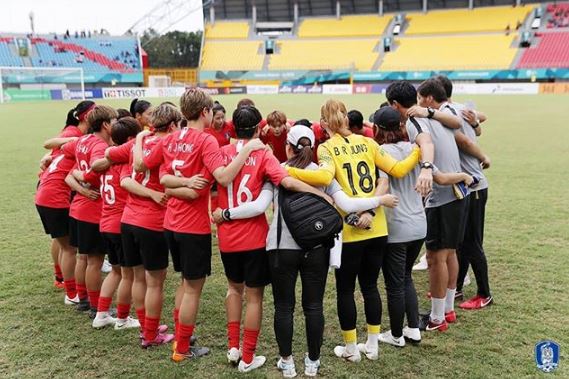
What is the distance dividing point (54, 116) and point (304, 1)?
153 feet

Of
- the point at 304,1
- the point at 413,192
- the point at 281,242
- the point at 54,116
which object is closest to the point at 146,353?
the point at 281,242

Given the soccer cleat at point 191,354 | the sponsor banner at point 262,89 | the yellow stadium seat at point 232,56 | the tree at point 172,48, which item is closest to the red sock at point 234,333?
the soccer cleat at point 191,354

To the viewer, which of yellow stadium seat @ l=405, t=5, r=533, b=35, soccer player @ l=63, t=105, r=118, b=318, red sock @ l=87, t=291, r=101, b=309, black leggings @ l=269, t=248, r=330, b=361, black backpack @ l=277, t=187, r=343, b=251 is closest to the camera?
black backpack @ l=277, t=187, r=343, b=251

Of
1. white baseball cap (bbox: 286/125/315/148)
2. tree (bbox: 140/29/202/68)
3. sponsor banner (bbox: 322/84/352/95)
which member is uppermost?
tree (bbox: 140/29/202/68)

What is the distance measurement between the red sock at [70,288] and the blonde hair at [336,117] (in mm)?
3194

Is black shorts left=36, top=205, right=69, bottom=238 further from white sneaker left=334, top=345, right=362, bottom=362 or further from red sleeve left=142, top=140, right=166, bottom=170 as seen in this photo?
white sneaker left=334, top=345, right=362, bottom=362

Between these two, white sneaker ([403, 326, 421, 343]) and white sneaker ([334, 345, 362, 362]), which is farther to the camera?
white sneaker ([403, 326, 421, 343])

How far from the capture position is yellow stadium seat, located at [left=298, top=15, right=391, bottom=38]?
2434 inches

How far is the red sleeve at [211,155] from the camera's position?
11.8 ft

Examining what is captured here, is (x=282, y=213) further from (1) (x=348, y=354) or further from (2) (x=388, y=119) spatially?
(1) (x=348, y=354)

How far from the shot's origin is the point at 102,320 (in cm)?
457

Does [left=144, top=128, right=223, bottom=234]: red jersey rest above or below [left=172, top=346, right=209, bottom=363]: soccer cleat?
above

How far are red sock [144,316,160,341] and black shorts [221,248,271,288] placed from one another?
34.5 inches

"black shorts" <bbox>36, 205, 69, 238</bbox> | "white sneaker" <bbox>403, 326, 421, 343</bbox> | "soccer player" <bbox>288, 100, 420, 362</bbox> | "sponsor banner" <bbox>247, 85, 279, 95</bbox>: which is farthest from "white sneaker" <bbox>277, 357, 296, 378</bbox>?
"sponsor banner" <bbox>247, 85, 279, 95</bbox>
